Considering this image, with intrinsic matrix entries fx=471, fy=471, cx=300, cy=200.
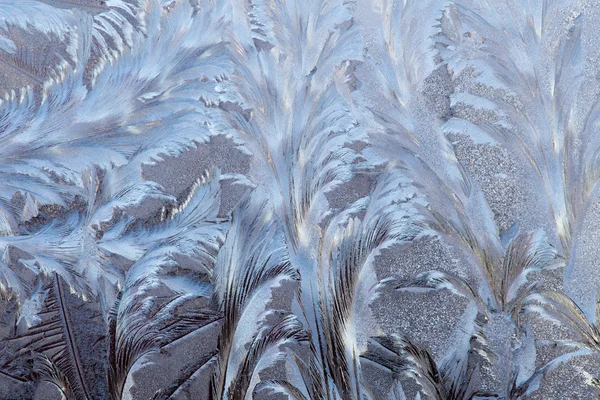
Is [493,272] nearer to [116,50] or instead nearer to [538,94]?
[538,94]

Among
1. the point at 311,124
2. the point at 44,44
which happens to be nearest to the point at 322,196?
the point at 311,124

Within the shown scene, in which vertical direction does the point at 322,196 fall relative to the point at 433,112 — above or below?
below

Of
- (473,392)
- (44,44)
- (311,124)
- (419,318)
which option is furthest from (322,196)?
(44,44)

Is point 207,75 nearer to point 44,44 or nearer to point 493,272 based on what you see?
point 44,44

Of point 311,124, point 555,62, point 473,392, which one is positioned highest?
point 555,62

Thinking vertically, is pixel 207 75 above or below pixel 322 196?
above

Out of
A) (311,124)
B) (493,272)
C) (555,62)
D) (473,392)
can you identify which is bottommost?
(473,392)
